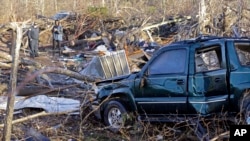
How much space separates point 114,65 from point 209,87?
717 cm

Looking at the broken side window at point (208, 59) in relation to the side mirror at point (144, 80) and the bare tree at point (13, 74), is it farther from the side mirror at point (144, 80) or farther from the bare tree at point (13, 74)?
the bare tree at point (13, 74)

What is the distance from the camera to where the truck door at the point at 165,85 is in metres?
7.58

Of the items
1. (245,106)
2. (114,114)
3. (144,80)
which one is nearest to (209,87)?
(245,106)

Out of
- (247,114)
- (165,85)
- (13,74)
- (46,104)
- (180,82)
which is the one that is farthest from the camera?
(46,104)

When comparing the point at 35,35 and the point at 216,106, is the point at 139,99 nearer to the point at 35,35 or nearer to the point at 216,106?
the point at 216,106

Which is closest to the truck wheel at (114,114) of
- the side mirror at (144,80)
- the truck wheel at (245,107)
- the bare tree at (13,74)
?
the side mirror at (144,80)

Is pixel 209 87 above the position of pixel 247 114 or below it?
above

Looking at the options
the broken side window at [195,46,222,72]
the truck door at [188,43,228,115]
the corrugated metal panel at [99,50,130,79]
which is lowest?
the corrugated metal panel at [99,50,130,79]

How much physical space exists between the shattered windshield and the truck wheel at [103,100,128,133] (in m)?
2.30

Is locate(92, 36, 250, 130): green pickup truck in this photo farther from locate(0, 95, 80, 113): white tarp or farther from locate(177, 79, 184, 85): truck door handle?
locate(0, 95, 80, 113): white tarp

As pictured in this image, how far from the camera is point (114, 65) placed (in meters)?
14.2

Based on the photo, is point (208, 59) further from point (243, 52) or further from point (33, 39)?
point (33, 39)

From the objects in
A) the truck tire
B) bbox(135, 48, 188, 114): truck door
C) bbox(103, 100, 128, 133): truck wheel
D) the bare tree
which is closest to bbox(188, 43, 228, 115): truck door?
bbox(135, 48, 188, 114): truck door

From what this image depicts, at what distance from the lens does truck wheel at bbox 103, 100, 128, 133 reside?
8188 millimetres
